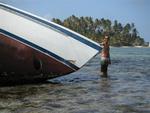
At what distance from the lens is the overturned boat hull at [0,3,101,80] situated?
16.2 m

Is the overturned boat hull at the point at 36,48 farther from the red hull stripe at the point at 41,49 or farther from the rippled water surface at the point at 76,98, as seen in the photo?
the rippled water surface at the point at 76,98

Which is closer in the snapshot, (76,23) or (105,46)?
(105,46)

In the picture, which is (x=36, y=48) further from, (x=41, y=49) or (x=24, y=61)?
(x=24, y=61)

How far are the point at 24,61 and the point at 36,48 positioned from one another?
2.23 ft

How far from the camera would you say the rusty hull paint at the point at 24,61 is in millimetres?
16188

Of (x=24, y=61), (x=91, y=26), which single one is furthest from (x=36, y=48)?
(x=91, y=26)

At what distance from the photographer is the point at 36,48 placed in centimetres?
1661

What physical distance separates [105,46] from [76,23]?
15072 centimetres

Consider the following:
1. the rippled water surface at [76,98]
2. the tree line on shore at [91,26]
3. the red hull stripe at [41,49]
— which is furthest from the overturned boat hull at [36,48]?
the tree line on shore at [91,26]

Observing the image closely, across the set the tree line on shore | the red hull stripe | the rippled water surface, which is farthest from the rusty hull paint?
the tree line on shore

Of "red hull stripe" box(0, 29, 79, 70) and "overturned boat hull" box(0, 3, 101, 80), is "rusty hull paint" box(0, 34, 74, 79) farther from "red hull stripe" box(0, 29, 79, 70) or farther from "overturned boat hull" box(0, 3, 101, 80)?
"red hull stripe" box(0, 29, 79, 70)

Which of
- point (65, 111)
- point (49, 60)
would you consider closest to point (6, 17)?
point (49, 60)

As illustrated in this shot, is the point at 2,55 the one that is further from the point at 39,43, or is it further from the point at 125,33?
the point at 125,33

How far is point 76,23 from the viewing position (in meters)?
171
